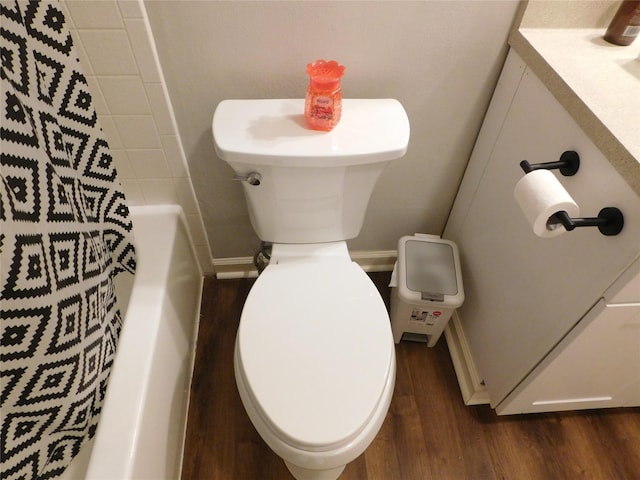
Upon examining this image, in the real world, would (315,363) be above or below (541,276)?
below

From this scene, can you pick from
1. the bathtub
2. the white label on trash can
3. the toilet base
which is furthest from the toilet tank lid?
the toilet base

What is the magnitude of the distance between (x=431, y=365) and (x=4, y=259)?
1.22 m

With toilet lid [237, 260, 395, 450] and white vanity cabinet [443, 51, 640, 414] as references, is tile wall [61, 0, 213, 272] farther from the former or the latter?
white vanity cabinet [443, 51, 640, 414]

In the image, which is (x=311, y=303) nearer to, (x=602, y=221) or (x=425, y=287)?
(x=425, y=287)

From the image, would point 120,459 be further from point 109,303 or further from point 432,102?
point 432,102

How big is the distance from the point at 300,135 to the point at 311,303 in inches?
15.8

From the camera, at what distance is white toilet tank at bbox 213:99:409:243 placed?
0.93 m

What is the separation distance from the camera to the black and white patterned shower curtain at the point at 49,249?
0.63m

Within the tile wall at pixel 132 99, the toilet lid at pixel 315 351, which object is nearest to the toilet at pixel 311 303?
the toilet lid at pixel 315 351

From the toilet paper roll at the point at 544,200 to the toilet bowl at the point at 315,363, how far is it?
41cm

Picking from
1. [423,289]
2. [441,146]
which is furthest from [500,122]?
[423,289]

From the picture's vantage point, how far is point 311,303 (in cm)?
101

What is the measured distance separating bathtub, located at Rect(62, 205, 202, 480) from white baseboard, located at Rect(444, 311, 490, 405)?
0.87m

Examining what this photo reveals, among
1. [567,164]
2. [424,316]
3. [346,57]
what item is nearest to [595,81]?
[567,164]
